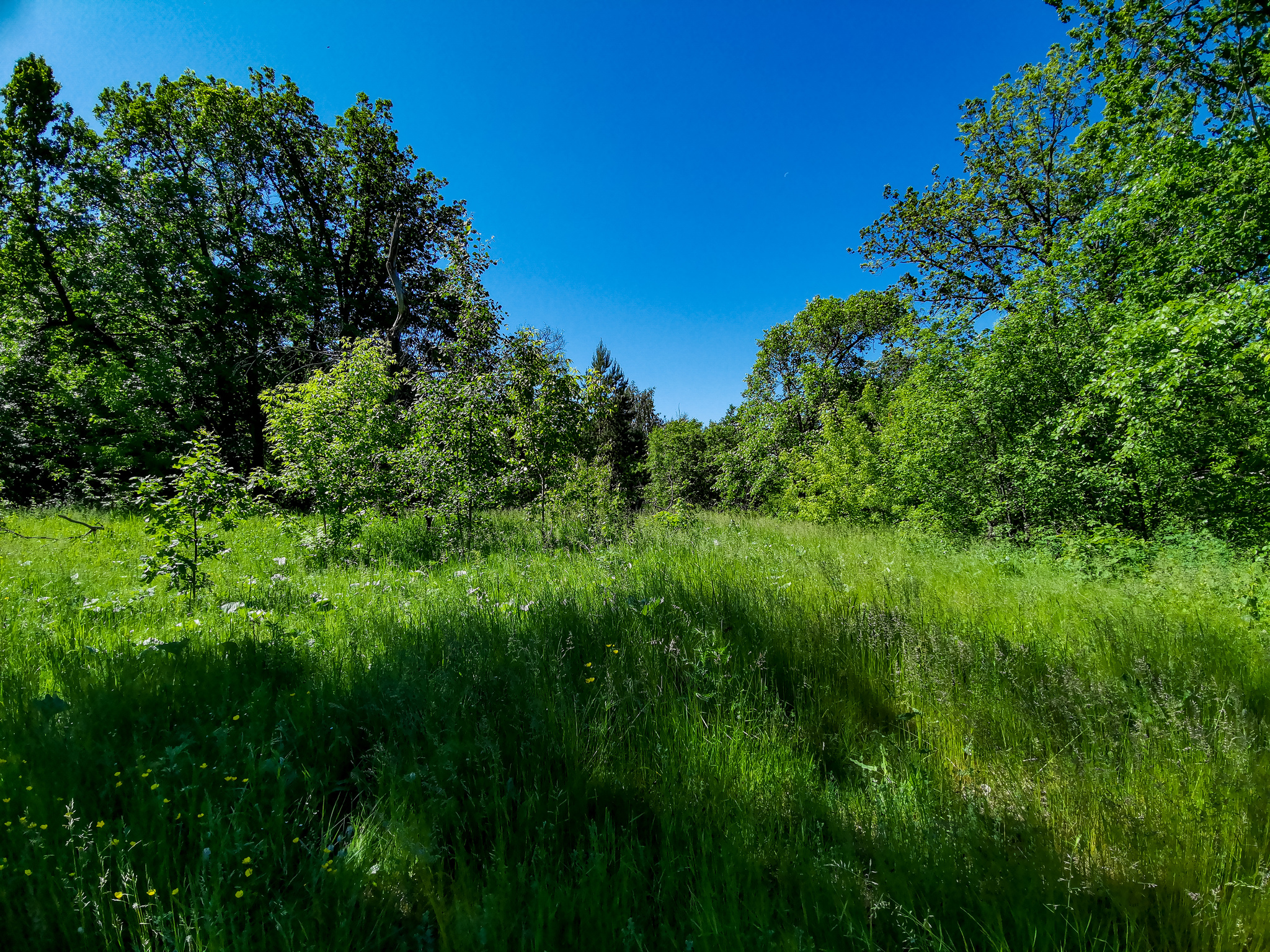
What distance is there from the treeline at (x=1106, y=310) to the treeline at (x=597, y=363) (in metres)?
0.06

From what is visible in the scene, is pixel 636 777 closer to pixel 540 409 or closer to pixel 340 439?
pixel 540 409

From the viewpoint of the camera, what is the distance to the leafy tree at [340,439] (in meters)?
7.26

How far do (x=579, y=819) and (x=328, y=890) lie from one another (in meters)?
0.84

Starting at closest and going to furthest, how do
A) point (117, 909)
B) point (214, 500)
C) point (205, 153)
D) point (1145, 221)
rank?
point (117, 909) → point (214, 500) → point (1145, 221) → point (205, 153)

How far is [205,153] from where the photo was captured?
52.7 feet

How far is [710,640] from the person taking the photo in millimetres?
3008

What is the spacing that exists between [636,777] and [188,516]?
584 centimetres

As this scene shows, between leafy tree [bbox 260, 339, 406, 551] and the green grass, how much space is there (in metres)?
3.52

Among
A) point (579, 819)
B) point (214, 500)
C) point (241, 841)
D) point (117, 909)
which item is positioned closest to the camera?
point (117, 909)

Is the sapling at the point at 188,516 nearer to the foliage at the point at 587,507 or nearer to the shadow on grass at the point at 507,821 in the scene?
the shadow on grass at the point at 507,821

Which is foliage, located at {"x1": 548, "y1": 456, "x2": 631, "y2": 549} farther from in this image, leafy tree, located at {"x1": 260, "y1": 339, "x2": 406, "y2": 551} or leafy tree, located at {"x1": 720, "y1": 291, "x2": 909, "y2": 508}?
leafy tree, located at {"x1": 720, "y1": 291, "x2": 909, "y2": 508}

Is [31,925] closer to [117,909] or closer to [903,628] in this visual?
[117,909]

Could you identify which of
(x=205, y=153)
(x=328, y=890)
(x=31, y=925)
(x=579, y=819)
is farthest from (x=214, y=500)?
(x=205, y=153)

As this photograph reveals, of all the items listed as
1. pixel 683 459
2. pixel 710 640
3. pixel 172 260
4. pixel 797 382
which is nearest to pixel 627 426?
pixel 683 459
